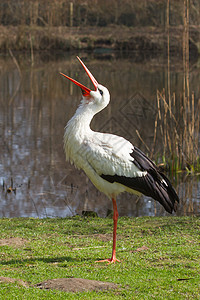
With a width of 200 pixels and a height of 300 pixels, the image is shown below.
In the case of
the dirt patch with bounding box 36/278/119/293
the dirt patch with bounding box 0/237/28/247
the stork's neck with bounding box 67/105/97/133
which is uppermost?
the stork's neck with bounding box 67/105/97/133

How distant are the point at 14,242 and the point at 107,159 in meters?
1.37

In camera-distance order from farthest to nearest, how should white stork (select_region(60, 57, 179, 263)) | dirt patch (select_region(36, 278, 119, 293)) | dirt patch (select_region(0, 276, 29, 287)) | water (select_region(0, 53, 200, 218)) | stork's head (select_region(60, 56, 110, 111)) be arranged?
water (select_region(0, 53, 200, 218)) → stork's head (select_region(60, 56, 110, 111)) → white stork (select_region(60, 57, 179, 263)) → dirt patch (select_region(0, 276, 29, 287)) → dirt patch (select_region(36, 278, 119, 293))

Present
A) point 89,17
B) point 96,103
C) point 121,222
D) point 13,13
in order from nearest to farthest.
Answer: point 96,103 < point 121,222 < point 13,13 < point 89,17

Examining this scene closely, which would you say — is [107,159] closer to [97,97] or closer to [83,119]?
[83,119]

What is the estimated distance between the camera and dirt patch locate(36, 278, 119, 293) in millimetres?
3855

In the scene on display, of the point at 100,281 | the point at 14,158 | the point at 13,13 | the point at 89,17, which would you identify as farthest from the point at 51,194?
the point at 89,17

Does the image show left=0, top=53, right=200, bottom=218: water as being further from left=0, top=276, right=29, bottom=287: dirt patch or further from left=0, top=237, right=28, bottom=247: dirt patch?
left=0, top=276, right=29, bottom=287: dirt patch

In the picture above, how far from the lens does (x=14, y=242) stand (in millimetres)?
5359

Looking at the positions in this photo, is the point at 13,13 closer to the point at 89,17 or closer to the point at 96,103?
the point at 89,17

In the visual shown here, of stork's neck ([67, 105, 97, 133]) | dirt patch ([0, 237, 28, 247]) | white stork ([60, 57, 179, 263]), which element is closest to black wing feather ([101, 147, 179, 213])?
white stork ([60, 57, 179, 263])

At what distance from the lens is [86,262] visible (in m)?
4.68

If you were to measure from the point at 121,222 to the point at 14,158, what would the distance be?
16.3ft

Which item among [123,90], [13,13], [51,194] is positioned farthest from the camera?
[13,13]

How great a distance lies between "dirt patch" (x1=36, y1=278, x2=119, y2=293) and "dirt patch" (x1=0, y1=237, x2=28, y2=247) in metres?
1.34
